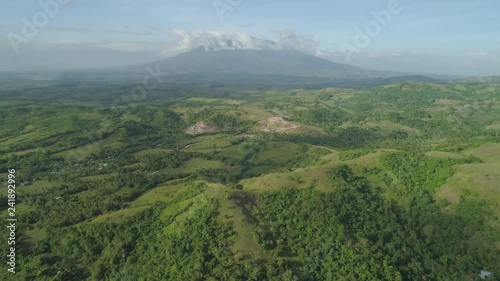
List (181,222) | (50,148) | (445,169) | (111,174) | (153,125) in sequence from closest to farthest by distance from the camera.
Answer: (181,222), (445,169), (111,174), (50,148), (153,125)

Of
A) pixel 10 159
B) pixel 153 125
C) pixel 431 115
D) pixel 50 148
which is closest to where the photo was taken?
pixel 10 159

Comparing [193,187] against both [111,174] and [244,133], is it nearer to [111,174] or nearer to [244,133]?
[111,174]

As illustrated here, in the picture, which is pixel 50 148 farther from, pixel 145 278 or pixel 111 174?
pixel 145 278

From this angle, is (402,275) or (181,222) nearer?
(402,275)

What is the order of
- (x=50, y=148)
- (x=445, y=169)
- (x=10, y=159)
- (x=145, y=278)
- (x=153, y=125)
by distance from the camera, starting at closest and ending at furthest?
1. (x=145, y=278)
2. (x=445, y=169)
3. (x=10, y=159)
4. (x=50, y=148)
5. (x=153, y=125)

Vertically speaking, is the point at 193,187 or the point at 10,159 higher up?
the point at 193,187

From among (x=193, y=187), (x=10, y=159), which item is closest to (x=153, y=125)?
(x=10, y=159)

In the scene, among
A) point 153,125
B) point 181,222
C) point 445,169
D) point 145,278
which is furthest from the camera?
point 153,125

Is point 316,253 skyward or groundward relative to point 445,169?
groundward

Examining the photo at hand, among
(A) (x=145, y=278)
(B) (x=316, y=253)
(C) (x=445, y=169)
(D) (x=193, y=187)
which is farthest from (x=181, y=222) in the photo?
(C) (x=445, y=169)
